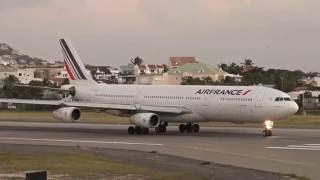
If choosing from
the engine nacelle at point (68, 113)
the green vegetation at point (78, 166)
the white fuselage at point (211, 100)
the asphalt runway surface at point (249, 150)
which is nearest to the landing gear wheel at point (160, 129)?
the white fuselage at point (211, 100)

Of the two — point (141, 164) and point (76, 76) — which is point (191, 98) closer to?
point (76, 76)

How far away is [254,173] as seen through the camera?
1736 cm

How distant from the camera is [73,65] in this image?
1999 inches

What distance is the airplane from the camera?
3631cm

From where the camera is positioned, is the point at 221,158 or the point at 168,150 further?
the point at 168,150

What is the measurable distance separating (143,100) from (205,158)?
20.9 meters

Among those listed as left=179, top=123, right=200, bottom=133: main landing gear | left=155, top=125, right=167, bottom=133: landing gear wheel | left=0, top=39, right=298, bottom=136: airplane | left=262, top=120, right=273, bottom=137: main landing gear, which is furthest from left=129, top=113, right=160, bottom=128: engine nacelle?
left=262, top=120, right=273, bottom=137: main landing gear

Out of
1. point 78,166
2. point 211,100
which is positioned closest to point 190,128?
point 211,100

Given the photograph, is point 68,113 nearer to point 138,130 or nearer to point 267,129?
point 138,130

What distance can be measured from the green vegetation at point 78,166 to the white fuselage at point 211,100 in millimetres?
15188

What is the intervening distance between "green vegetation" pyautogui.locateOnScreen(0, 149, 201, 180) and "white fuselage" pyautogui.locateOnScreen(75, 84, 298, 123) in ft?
49.8

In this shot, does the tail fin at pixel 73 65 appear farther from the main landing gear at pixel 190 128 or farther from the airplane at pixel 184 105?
the main landing gear at pixel 190 128

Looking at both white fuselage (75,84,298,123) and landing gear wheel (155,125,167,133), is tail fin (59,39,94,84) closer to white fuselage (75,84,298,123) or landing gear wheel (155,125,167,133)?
white fuselage (75,84,298,123)

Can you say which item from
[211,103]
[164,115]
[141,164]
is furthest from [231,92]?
[141,164]
